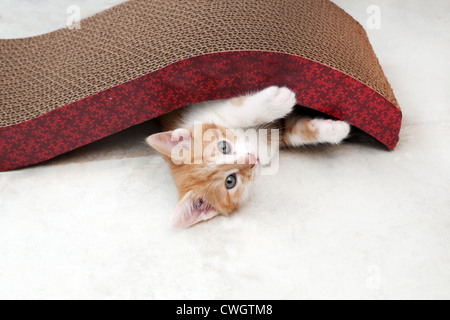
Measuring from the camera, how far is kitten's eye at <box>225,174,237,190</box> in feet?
5.42

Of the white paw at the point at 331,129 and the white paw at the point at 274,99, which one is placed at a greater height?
the white paw at the point at 274,99

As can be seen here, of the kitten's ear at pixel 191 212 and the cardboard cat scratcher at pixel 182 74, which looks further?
the cardboard cat scratcher at pixel 182 74

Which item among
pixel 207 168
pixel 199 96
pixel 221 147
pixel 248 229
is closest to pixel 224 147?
pixel 221 147

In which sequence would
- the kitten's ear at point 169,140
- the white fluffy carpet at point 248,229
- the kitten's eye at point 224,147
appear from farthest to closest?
the kitten's eye at point 224,147 < the kitten's ear at point 169,140 < the white fluffy carpet at point 248,229

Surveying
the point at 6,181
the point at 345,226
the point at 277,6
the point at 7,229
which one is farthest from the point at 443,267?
the point at 6,181

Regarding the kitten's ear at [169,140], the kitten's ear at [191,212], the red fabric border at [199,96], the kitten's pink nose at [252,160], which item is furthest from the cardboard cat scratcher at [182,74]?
the kitten's ear at [191,212]

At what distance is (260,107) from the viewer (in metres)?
1.67

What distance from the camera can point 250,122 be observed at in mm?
1760

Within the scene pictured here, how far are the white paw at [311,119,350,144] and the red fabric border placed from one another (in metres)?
0.04

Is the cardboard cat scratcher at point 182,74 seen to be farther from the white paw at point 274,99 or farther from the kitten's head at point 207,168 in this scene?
the kitten's head at point 207,168

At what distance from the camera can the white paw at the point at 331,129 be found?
175 centimetres

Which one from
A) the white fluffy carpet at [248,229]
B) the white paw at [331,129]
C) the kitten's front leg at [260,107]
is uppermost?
the kitten's front leg at [260,107]

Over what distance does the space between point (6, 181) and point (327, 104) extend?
4.75ft

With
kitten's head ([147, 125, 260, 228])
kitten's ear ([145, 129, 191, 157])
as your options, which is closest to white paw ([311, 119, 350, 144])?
kitten's head ([147, 125, 260, 228])
